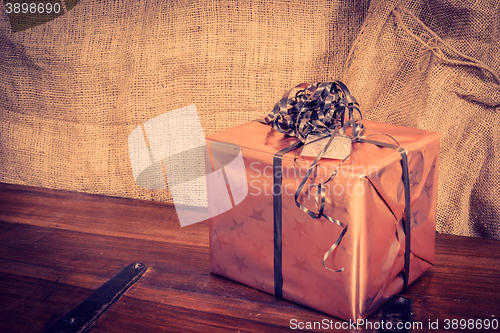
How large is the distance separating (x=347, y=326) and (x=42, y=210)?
0.74m

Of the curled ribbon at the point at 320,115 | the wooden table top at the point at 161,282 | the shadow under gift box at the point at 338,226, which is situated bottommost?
the wooden table top at the point at 161,282

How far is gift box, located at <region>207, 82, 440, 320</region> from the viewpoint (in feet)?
1.80

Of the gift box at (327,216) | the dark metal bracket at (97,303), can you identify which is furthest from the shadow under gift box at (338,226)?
the dark metal bracket at (97,303)

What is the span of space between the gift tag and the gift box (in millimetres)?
11

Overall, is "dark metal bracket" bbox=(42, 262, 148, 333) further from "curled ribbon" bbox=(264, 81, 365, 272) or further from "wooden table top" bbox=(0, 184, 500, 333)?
"curled ribbon" bbox=(264, 81, 365, 272)

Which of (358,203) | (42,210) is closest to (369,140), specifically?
(358,203)

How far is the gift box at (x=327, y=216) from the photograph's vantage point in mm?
549

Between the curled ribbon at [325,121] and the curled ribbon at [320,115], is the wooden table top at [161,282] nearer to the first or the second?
the curled ribbon at [325,121]

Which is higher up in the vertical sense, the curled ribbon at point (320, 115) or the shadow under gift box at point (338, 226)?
the curled ribbon at point (320, 115)

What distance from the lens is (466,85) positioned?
0.76 meters

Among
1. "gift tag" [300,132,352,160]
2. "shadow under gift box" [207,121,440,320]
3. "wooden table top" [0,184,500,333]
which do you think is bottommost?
"wooden table top" [0,184,500,333]

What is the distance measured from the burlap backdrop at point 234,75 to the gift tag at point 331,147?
0.27 metres

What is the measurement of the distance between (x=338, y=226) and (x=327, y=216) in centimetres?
2

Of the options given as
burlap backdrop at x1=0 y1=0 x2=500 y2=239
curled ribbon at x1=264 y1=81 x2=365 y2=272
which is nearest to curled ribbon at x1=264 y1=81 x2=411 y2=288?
curled ribbon at x1=264 y1=81 x2=365 y2=272
